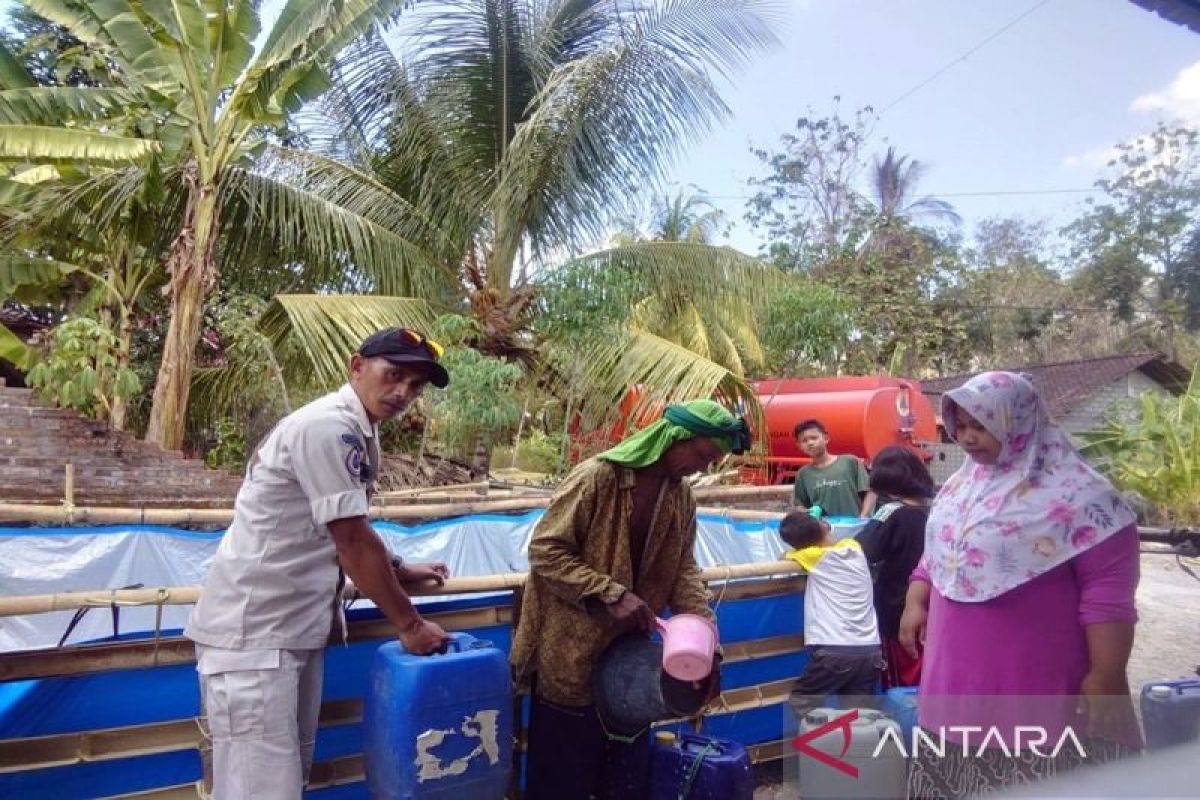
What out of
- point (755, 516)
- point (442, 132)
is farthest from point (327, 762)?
point (442, 132)

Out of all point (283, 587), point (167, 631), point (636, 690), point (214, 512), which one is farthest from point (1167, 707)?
point (214, 512)

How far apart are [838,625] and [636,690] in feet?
4.85

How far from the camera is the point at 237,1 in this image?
24.7 feet

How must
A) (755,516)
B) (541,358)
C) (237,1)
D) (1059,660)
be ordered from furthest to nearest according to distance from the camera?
(541,358)
(237,1)
(755,516)
(1059,660)

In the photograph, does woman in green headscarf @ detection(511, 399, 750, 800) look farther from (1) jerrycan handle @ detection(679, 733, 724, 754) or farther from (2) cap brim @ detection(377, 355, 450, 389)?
(2) cap brim @ detection(377, 355, 450, 389)

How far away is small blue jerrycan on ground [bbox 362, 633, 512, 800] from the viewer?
2223mm

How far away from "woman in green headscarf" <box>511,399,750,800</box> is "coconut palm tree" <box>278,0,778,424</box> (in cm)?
553

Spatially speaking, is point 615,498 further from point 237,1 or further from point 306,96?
point 237,1

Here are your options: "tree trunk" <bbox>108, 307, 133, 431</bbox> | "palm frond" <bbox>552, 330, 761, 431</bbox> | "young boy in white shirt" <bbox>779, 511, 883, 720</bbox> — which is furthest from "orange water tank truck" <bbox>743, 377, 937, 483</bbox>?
"tree trunk" <bbox>108, 307, 133, 431</bbox>

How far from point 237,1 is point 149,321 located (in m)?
4.57

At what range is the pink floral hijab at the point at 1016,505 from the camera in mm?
2094

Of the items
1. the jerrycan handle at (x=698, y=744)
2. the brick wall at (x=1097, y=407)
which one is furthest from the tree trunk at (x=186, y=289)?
the brick wall at (x=1097, y=407)

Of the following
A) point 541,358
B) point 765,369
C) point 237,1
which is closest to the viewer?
point 237,1

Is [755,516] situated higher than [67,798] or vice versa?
[755,516]
